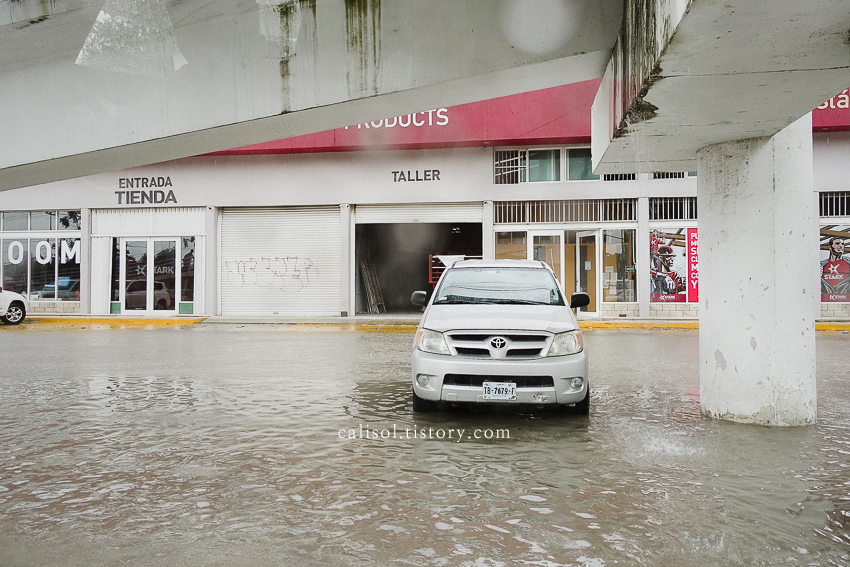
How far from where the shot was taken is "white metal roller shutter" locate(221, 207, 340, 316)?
70.2ft

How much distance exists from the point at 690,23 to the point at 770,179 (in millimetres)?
2935

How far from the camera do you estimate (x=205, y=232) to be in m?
21.7

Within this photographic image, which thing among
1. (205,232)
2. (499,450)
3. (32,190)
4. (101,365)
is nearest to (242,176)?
(205,232)

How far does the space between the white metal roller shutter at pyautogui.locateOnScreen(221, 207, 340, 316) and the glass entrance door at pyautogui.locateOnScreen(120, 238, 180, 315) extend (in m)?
1.78

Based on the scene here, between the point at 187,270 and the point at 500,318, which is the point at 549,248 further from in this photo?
the point at 500,318

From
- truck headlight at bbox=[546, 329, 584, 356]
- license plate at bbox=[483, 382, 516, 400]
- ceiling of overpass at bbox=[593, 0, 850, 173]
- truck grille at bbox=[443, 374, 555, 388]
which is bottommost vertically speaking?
license plate at bbox=[483, 382, 516, 400]

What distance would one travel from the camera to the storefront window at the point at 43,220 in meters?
22.4

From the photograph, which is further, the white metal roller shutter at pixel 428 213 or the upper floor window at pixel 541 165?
the white metal roller shutter at pixel 428 213

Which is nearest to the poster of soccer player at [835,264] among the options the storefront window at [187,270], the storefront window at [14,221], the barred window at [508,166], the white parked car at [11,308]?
the barred window at [508,166]

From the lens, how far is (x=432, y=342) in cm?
646

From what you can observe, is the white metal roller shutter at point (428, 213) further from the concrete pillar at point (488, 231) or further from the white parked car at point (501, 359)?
the white parked car at point (501, 359)

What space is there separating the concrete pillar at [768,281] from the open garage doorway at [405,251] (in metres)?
16.8

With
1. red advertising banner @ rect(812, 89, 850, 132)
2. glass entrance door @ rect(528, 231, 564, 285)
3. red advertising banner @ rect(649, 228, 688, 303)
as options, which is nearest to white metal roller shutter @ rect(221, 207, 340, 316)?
glass entrance door @ rect(528, 231, 564, 285)

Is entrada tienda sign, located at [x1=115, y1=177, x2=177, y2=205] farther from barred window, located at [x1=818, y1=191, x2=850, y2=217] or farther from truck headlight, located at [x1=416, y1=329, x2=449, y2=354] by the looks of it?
barred window, located at [x1=818, y1=191, x2=850, y2=217]
